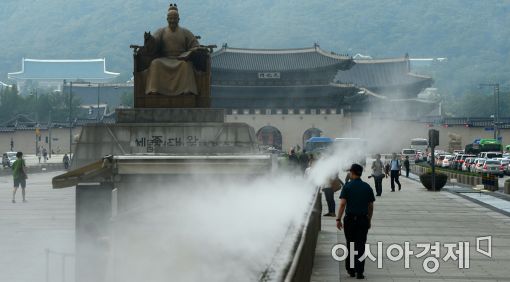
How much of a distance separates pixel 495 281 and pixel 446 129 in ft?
360

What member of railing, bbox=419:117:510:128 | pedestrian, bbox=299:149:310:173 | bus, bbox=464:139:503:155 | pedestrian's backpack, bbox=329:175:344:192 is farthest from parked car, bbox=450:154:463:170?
pedestrian's backpack, bbox=329:175:344:192

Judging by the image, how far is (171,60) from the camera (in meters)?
21.7

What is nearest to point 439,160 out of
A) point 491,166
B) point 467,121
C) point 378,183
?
point 491,166

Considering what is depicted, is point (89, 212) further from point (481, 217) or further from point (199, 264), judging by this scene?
point (481, 217)

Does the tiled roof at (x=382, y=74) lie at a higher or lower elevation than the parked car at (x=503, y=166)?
higher

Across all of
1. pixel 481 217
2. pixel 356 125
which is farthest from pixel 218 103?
pixel 481 217

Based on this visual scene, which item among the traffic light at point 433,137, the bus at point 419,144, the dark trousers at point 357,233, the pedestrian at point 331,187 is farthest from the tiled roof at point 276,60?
the dark trousers at point 357,233

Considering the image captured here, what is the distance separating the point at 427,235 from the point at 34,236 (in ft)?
26.2

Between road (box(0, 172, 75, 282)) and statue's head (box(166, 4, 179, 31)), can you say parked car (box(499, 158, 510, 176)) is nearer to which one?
road (box(0, 172, 75, 282))

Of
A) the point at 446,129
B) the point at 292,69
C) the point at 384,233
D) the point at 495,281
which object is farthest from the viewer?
the point at 446,129

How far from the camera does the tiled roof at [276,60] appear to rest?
358 ft

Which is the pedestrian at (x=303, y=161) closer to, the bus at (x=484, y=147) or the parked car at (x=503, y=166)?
the parked car at (x=503, y=166)

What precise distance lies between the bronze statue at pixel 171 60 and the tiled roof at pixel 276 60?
87.0 m

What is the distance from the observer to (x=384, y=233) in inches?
826
